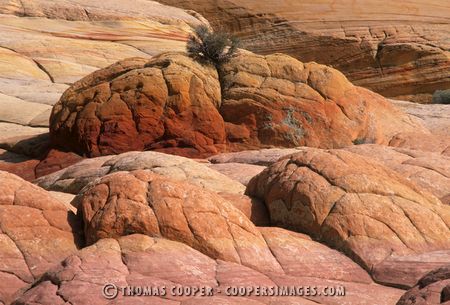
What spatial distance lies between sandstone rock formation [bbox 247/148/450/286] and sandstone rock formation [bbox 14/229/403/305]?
0.64 m

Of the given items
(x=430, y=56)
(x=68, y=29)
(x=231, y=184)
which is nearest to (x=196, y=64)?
(x=231, y=184)

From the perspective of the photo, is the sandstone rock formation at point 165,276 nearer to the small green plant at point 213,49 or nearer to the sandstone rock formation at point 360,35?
the small green plant at point 213,49

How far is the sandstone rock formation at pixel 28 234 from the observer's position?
10719 mm

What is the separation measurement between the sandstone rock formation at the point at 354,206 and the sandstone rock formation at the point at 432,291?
343cm

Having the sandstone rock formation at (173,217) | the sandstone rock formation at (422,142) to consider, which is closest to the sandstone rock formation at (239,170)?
the sandstone rock formation at (173,217)

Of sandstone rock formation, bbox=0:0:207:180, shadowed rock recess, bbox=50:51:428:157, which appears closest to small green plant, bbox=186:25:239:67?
shadowed rock recess, bbox=50:51:428:157

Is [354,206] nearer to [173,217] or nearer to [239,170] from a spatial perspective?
[173,217]

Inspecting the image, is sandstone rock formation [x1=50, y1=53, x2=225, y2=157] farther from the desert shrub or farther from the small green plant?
the desert shrub

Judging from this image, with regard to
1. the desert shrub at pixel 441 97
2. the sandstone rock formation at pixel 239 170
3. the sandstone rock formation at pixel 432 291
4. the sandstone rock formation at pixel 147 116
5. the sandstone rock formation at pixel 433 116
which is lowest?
the desert shrub at pixel 441 97

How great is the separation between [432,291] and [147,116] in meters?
13.6

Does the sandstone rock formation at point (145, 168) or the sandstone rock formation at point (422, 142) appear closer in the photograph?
the sandstone rock formation at point (145, 168)

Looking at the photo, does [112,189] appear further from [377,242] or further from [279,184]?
[377,242]

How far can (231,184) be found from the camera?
15023mm

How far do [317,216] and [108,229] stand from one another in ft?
9.42
